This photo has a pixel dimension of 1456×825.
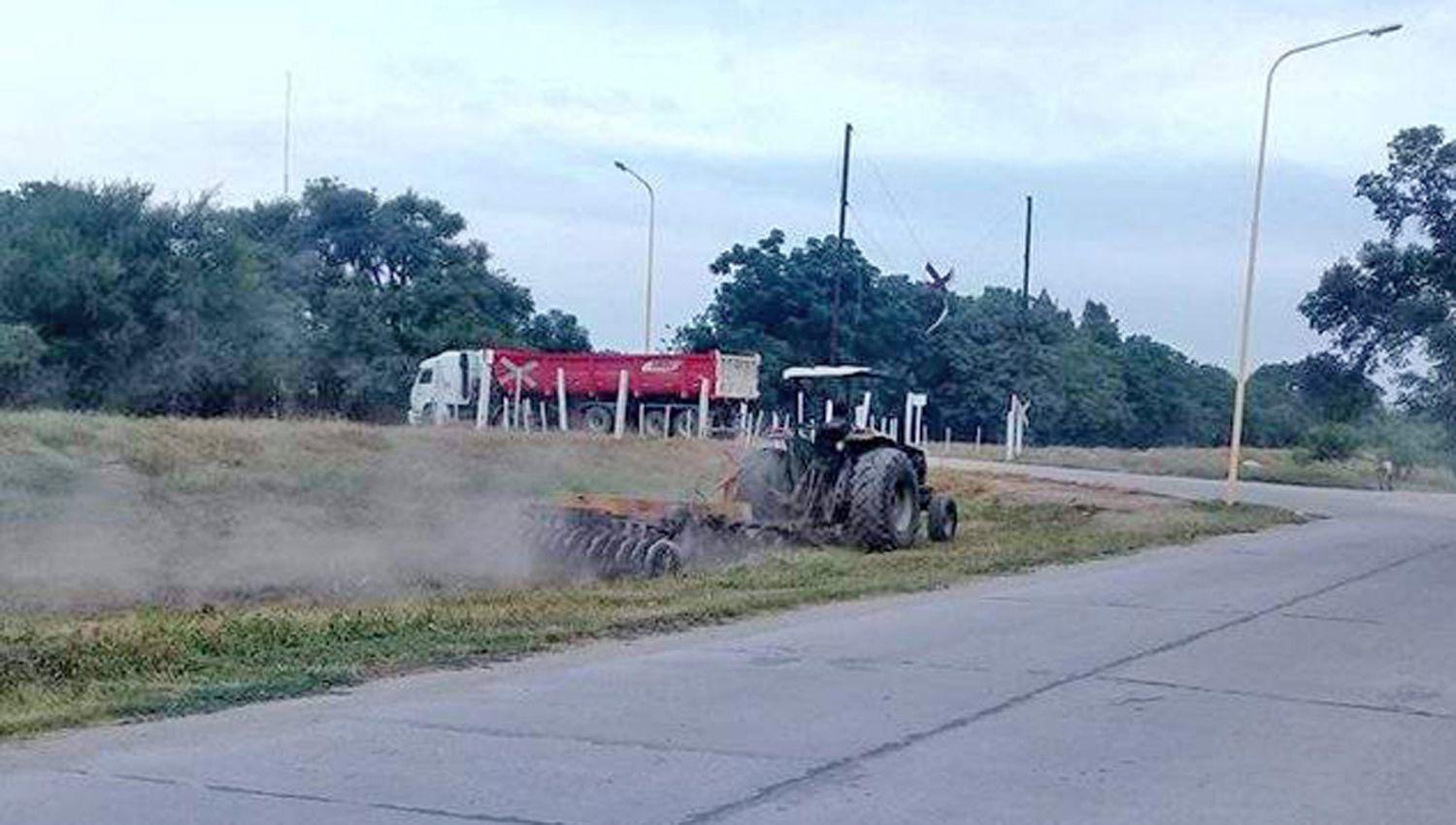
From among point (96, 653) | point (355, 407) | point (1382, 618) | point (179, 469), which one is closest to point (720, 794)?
point (96, 653)

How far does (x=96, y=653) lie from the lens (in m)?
13.1

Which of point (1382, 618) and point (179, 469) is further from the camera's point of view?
point (179, 469)

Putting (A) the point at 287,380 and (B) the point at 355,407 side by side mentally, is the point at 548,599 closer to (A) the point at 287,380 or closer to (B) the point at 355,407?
(A) the point at 287,380

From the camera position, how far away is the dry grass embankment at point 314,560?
13.2 meters

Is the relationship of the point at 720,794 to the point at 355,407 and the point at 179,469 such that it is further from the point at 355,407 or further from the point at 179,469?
the point at 355,407

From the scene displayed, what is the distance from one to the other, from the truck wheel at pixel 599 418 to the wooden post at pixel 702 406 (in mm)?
2510

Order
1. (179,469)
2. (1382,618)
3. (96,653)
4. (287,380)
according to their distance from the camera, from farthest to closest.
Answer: (287,380), (179,469), (1382,618), (96,653)

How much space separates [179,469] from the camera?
86.9 ft

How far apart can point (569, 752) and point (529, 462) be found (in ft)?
73.6

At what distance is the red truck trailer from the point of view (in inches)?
1880

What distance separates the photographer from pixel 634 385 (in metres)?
48.5

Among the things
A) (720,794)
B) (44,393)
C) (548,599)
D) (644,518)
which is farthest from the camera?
(44,393)

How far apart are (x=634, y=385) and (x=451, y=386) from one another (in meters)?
4.38

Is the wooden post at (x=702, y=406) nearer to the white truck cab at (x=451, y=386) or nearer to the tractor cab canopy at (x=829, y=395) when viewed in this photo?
the white truck cab at (x=451, y=386)
